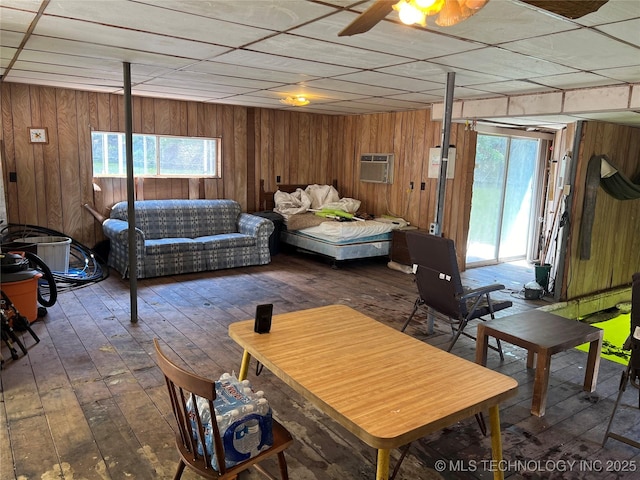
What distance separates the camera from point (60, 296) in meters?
4.65

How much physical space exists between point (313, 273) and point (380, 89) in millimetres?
2472

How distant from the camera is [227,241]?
6.03 m

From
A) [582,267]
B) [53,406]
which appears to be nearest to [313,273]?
[582,267]

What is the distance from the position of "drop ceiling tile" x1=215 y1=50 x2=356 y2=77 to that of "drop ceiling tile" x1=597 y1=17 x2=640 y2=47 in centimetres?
185

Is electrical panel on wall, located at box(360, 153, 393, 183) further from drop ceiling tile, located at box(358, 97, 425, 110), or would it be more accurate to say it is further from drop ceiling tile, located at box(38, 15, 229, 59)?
drop ceiling tile, located at box(38, 15, 229, 59)

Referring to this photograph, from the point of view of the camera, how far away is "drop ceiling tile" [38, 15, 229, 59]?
2.74 m

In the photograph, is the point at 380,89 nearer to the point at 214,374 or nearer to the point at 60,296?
the point at 214,374

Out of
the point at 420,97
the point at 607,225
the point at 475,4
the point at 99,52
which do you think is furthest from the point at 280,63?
the point at 607,225

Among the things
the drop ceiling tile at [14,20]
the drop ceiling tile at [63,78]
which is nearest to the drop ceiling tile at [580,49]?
the drop ceiling tile at [14,20]

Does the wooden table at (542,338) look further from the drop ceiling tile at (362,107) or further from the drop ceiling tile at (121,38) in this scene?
the drop ceiling tile at (362,107)

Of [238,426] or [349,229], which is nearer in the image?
[238,426]

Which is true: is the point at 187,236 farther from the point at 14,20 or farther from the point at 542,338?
the point at 542,338

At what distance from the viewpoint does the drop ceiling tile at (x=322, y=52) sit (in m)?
2.96

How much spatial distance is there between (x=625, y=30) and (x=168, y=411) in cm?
325
